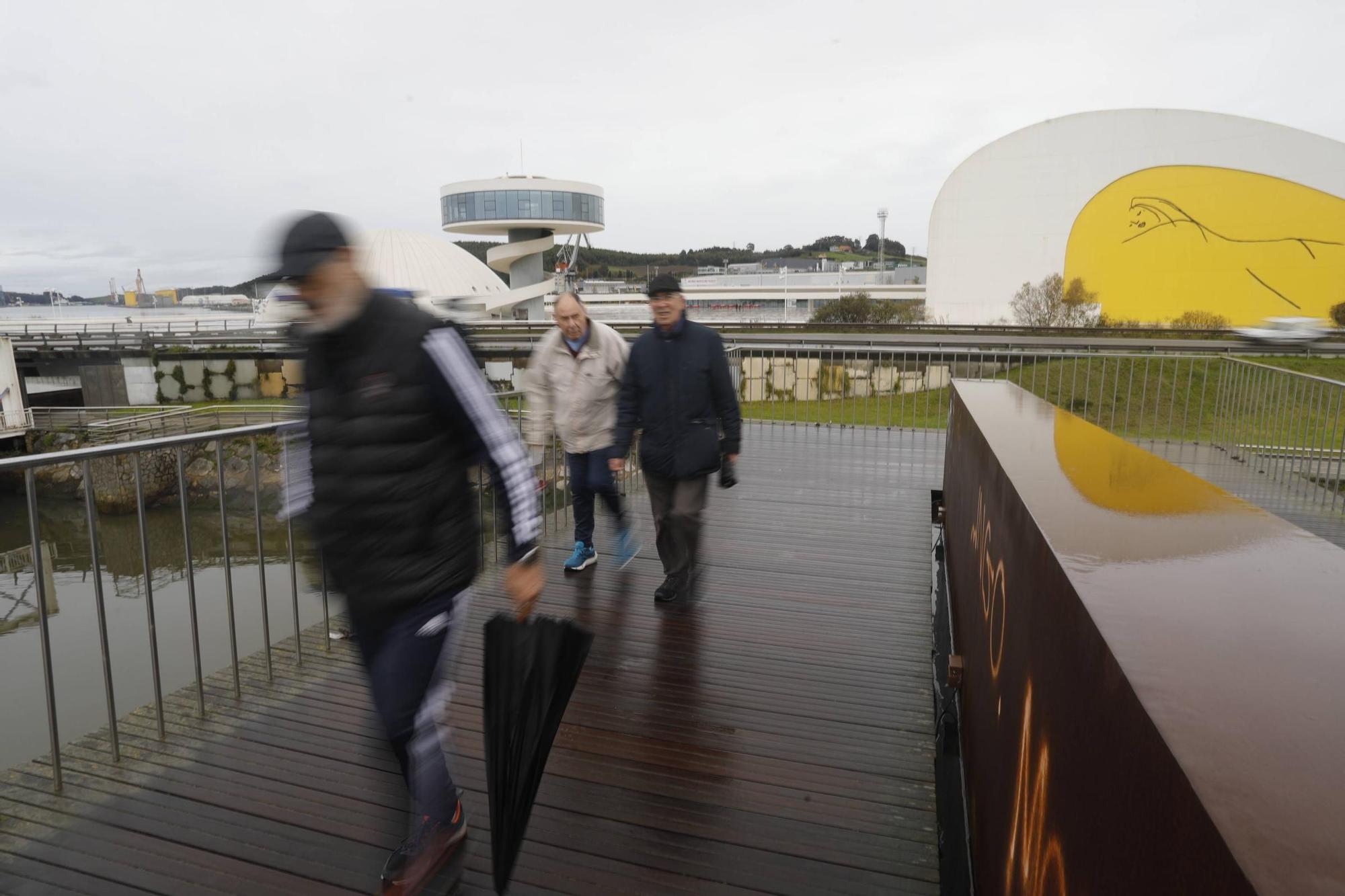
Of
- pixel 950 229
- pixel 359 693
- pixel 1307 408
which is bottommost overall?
pixel 359 693

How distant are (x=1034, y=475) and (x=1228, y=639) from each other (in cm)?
131

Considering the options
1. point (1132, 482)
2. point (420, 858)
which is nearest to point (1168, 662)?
point (1132, 482)

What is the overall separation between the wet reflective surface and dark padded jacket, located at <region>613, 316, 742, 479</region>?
222 centimetres

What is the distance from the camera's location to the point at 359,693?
13.1 ft

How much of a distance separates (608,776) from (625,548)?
2620mm

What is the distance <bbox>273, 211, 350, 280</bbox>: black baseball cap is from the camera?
2166 mm

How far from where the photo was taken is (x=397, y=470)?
89.7 inches

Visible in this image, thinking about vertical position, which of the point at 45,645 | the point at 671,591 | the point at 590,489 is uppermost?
the point at 590,489

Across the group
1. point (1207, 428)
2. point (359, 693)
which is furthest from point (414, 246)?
point (359, 693)

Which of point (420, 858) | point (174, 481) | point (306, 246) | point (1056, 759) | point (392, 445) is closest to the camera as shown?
point (1056, 759)

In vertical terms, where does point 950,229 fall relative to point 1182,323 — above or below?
above

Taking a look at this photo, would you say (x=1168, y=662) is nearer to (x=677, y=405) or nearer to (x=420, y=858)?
(x=420, y=858)

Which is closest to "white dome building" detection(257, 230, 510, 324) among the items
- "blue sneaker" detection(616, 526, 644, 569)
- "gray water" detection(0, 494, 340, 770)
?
"gray water" detection(0, 494, 340, 770)

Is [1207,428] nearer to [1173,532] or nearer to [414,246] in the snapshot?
[1173,532]
